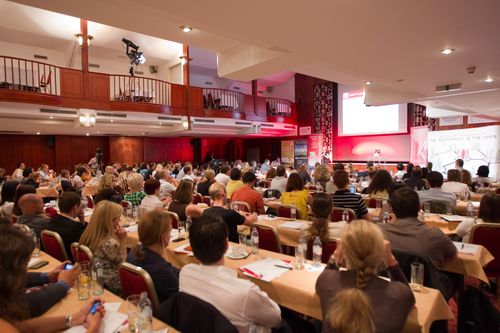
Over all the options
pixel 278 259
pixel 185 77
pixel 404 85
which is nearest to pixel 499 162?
pixel 404 85

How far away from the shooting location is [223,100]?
14656mm

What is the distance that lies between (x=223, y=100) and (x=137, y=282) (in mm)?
13206

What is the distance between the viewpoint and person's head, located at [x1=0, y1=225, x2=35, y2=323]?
1312 mm

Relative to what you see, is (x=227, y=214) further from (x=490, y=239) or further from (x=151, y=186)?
(x=490, y=239)

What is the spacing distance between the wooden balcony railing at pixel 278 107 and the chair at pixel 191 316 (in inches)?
629

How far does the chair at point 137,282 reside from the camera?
196cm

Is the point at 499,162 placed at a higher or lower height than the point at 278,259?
higher

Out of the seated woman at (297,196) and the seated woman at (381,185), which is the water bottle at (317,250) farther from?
the seated woman at (381,185)

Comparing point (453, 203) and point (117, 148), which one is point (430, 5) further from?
point (117, 148)

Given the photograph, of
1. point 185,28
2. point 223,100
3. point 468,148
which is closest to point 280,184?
point 185,28

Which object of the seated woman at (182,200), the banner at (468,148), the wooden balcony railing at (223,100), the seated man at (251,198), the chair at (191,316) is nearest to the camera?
the chair at (191,316)

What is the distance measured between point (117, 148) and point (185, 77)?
5.52 metres

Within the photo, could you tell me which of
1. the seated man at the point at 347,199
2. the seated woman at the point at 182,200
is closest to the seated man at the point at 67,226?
the seated woman at the point at 182,200

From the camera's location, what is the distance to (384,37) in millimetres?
3703
